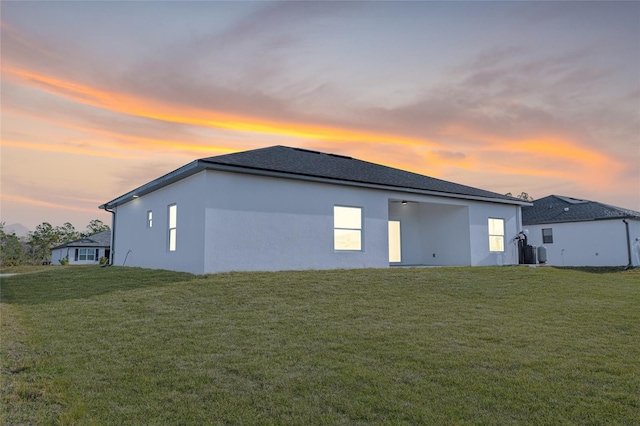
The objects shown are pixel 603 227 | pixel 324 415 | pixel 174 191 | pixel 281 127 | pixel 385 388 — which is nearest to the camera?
pixel 324 415

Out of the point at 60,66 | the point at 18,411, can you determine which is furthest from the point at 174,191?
the point at 18,411

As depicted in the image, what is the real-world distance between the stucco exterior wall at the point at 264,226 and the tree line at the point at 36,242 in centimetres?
3228

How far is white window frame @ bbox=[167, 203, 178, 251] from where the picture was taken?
13.4 metres

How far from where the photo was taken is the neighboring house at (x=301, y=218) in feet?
38.4

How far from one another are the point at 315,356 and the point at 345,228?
887 centimetres

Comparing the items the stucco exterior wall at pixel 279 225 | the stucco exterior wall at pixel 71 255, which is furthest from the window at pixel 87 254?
the stucco exterior wall at pixel 279 225

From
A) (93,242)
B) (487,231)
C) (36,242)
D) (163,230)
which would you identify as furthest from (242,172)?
(36,242)

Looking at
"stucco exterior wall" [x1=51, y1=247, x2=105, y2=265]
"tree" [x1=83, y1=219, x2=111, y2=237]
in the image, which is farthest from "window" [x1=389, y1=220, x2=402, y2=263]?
"tree" [x1=83, y1=219, x2=111, y2=237]

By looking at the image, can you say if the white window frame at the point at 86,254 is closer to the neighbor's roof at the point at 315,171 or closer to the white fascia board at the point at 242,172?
the neighbor's roof at the point at 315,171

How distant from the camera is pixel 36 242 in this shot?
45.0m

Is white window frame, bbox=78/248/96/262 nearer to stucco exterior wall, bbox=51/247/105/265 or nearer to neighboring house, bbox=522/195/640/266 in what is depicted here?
stucco exterior wall, bbox=51/247/105/265

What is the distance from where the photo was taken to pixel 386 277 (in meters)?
11.9

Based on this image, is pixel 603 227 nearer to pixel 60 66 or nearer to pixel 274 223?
pixel 274 223

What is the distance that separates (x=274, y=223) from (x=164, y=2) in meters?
6.46
